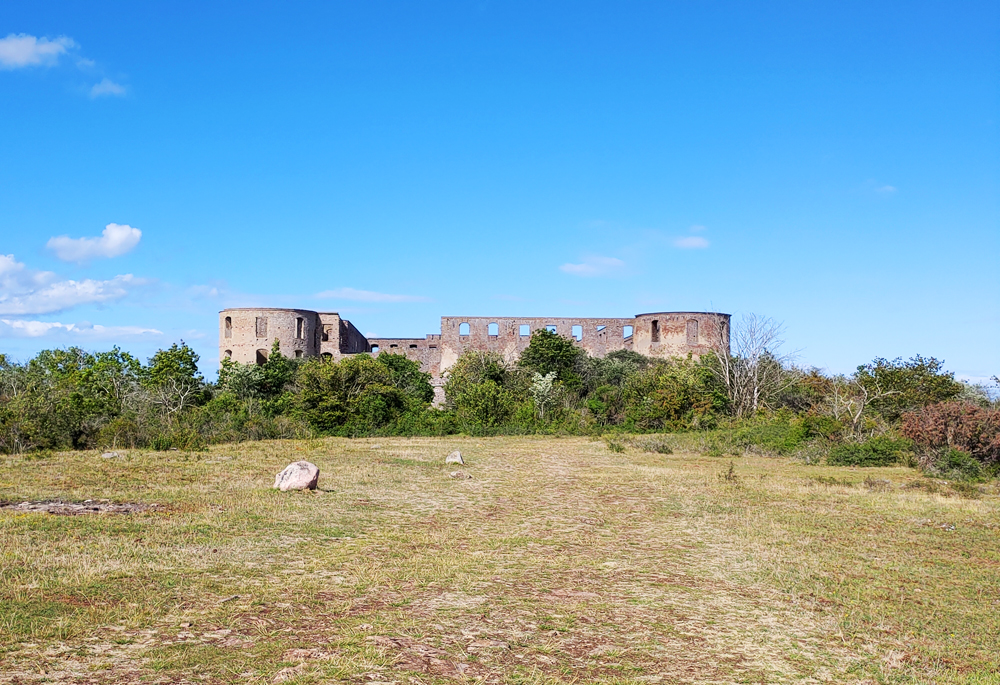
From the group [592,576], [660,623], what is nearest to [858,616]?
[660,623]

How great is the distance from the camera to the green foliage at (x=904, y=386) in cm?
2405

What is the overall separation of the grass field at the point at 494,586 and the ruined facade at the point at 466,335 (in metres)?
34.5

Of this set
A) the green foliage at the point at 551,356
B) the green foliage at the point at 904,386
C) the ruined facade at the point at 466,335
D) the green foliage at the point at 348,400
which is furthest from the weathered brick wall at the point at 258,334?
the green foliage at the point at 904,386

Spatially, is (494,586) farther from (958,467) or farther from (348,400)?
(348,400)

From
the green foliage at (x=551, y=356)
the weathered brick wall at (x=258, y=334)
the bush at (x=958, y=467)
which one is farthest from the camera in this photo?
the weathered brick wall at (x=258, y=334)

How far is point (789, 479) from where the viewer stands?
1561 cm

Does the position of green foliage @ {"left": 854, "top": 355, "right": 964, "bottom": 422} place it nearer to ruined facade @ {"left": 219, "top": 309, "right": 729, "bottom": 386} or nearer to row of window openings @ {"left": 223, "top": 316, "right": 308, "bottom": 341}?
ruined facade @ {"left": 219, "top": 309, "right": 729, "bottom": 386}

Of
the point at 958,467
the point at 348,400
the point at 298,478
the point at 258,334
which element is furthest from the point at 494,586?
the point at 258,334

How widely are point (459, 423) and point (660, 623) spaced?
22.0 m

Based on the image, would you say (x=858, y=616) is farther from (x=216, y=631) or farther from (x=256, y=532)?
(x=256, y=532)

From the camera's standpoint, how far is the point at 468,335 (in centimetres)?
5084

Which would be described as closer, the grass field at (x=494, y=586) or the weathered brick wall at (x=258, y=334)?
the grass field at (x=494, y=586)

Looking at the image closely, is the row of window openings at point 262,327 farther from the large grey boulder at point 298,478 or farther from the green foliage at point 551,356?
the large grey boulder at point 298,478

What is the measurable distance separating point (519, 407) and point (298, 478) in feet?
56.7
